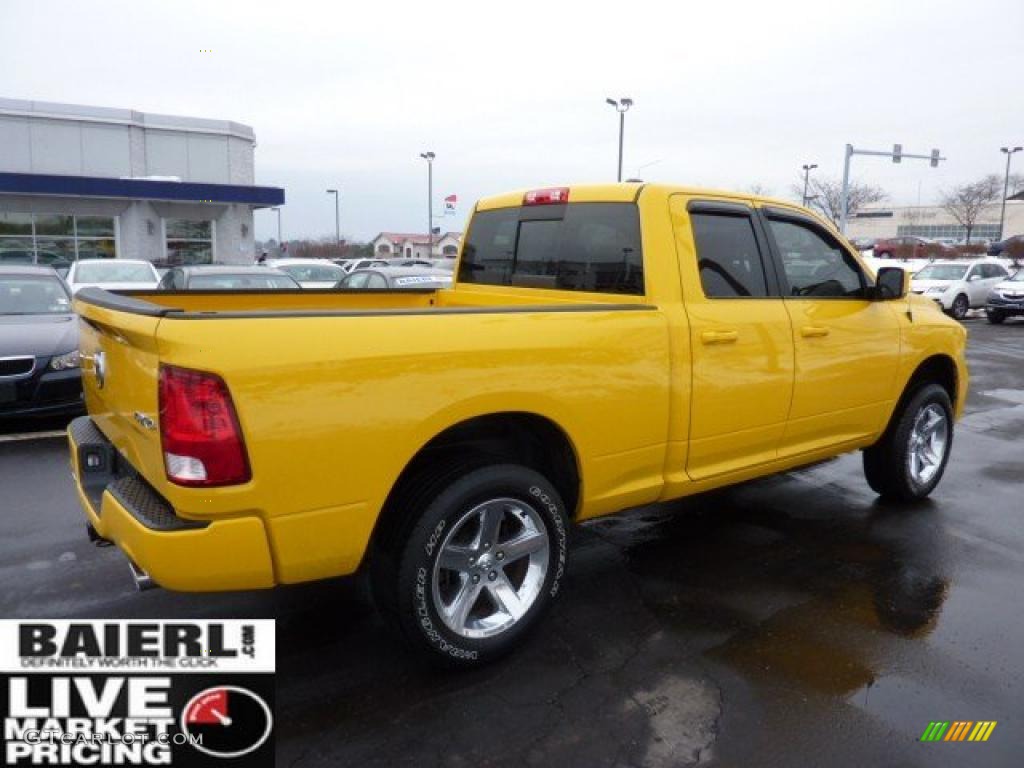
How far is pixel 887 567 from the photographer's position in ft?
14.4

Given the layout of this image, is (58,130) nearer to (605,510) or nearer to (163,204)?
(163,204)

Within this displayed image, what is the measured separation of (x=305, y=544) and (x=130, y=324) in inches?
38.0

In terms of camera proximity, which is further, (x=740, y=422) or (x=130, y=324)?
(x=740, y=422)

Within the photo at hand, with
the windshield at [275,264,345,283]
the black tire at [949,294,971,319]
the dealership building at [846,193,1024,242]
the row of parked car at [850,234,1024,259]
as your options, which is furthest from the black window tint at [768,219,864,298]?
the dealership building at [846,193,1024,242]

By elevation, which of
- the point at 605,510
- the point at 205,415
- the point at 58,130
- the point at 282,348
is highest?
the point at 58,130

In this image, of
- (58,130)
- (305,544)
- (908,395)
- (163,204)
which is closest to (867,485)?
(908,395)

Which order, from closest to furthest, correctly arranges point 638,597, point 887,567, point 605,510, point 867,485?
1. point 605,510
2. point 638,597
3. point 887,567
4. point 867,485

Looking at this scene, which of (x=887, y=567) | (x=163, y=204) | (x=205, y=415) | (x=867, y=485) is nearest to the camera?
(x=205, y=415)

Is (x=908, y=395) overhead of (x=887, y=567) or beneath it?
overhead

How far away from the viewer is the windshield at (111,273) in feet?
49.7

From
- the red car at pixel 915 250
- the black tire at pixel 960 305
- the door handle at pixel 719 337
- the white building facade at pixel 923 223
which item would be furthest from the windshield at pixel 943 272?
the white building facade at pixel 923 223

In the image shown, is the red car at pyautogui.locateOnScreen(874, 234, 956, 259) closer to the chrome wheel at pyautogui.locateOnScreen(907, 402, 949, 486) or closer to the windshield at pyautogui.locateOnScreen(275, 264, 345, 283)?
the windshield at pyautogui.locateOnScreen(275, 264, 345, 283)

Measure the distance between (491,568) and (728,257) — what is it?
6.62ft

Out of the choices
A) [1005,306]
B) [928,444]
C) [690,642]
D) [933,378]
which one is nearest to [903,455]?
[928,444]
